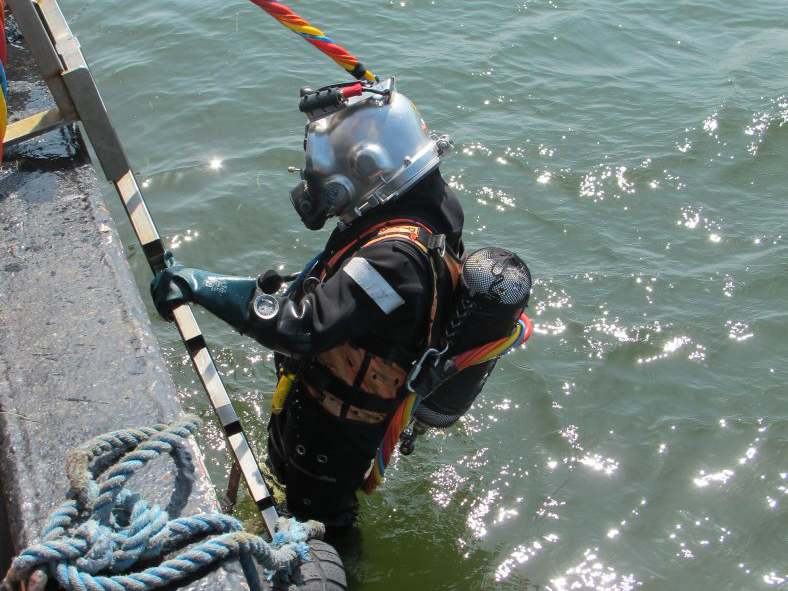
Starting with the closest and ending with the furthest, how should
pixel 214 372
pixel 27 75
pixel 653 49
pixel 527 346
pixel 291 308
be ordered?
pixel 291 308 < pixel 214 372 < pixel 27 75 < pixel 527 346 < pixel 653 49

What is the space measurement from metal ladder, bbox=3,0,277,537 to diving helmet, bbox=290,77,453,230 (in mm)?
656

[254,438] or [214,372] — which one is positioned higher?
[214,372]

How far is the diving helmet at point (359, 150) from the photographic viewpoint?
3.08 m

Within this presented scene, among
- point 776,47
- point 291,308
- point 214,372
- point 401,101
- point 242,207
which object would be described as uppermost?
point 401,101

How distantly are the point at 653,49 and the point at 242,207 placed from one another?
520cm

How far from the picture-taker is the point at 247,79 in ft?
27.6

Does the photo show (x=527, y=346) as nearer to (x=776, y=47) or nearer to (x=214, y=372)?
(x=214, y=372)

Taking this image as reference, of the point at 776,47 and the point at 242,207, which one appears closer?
the point at 242,207

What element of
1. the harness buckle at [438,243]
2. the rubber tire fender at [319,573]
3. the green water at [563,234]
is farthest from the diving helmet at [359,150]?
the green water at [563,234]

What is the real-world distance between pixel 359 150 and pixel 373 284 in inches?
22.0

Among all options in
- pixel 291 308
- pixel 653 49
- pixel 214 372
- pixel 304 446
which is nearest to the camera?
pixel 291 308

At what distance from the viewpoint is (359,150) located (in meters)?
3.07

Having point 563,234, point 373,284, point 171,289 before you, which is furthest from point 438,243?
point 563,234

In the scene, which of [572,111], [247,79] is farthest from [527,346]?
[247,79]
